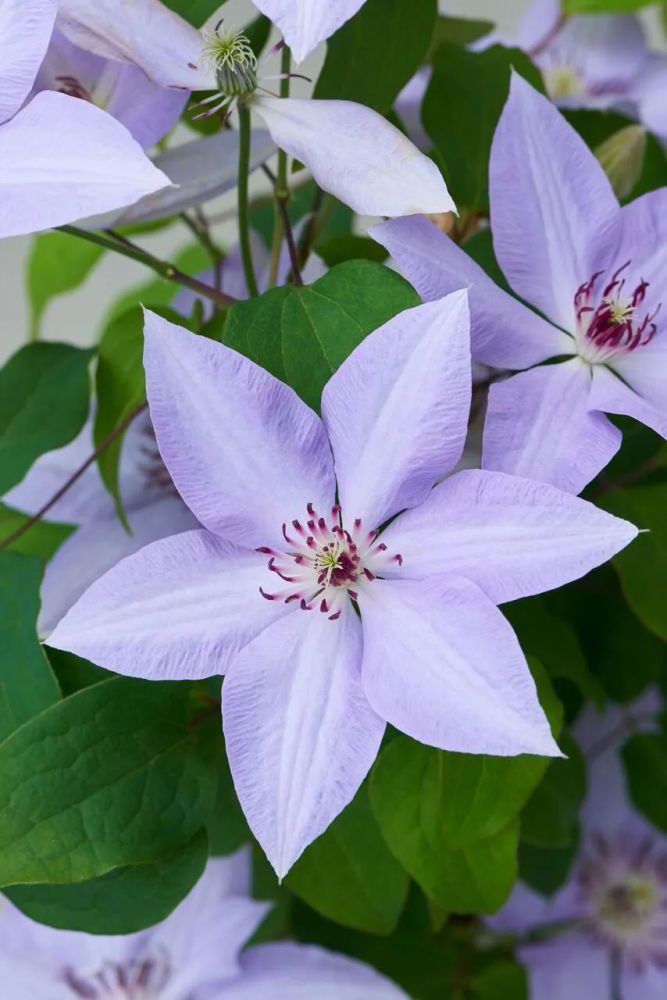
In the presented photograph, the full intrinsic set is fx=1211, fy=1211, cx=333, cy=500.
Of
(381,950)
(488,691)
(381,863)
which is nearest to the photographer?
(488,691)

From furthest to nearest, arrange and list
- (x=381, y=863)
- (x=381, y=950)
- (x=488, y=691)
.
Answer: (x=381, y=950) → (x=381, y=863) → (x=488, y=691)

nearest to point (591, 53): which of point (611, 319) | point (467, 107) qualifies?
point (467, 107)

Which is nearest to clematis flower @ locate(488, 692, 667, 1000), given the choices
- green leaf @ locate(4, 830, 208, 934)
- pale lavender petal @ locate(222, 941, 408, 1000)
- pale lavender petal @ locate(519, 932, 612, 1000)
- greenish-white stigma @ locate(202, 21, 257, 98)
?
pale lavender petal @ locate(519, 932, 612, 1000)

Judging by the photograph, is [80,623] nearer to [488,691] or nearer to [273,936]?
[488,691]

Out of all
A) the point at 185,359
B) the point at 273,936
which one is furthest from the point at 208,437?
the point at 273,936

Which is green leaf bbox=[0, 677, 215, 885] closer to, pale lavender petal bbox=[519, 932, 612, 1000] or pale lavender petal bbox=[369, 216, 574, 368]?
pale lavender petal bbox=[369, 216, 574, 368]

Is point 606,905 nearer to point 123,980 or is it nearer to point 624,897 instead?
point 624,897
